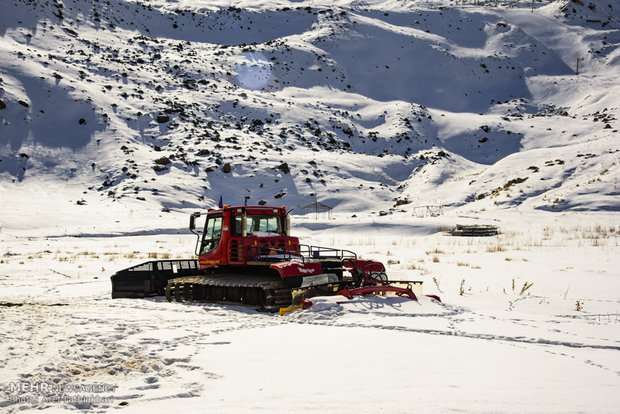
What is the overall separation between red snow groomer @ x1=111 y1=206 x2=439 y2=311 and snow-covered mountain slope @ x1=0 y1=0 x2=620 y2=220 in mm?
27381

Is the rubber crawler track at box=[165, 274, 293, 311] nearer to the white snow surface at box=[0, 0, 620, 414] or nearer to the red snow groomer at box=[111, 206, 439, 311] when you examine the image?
the red snow groomer at box=[111, 206, 439, 311]

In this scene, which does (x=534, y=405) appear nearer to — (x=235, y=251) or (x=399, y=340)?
(x=399, y=340)

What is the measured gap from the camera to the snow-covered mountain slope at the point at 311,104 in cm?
4781

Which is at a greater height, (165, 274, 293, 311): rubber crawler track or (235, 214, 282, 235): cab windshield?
(235, 214, 282, 235): cab windshield

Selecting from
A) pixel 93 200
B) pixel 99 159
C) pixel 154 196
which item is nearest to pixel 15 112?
pixel 99 159

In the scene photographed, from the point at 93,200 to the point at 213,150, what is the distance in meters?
15.2

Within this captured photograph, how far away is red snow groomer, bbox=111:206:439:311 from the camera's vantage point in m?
10.7

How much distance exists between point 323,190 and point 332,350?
1771 inches

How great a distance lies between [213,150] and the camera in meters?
55.8

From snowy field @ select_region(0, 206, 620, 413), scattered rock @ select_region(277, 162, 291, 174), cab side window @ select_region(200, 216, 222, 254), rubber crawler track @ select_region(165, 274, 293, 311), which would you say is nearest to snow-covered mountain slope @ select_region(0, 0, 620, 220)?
scattered rock @ select_region(277, 162, 291, 174)

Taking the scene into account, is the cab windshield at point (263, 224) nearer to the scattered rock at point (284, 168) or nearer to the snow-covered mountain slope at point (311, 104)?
Answer: the snow-covered mountain slope at point (311, 104)

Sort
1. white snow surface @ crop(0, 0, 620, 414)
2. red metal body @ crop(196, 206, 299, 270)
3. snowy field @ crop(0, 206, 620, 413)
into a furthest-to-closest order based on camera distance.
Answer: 1. red metal body @ crop(196, 206, 299, 270)
2. white snow surface @ crop(0, 0, 620, 414)
3. snowy field @ crop(0, 206, 620, 413)

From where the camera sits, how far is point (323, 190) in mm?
51312

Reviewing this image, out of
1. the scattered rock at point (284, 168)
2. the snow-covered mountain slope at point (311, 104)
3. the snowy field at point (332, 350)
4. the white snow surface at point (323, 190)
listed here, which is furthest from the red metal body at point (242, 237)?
the scattered rock at point (284, 168)
